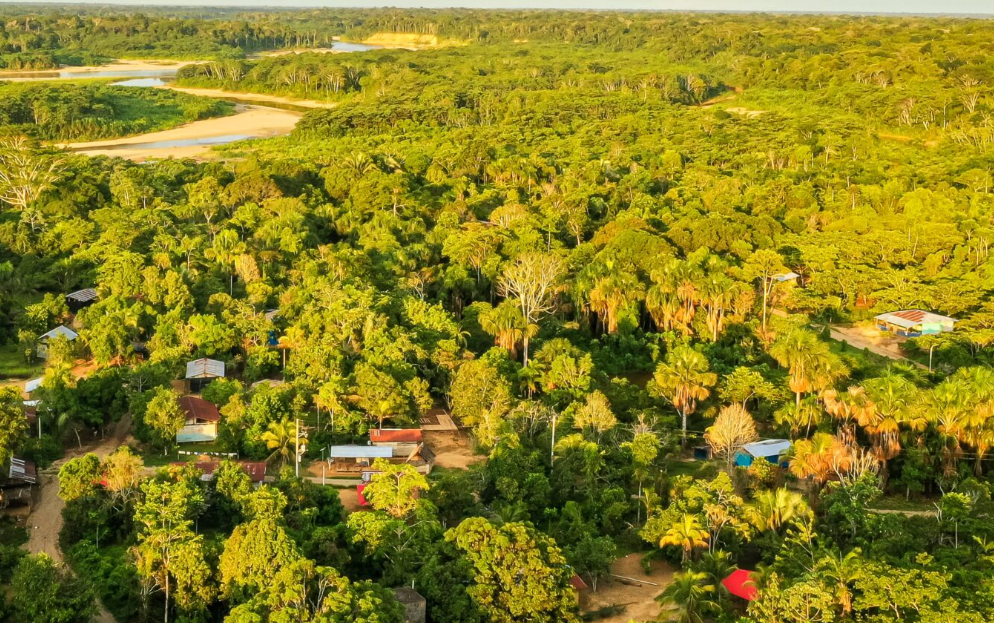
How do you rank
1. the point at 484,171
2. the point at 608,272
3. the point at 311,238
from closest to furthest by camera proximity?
the point at 608,272 < the point at 311,238 < the point at 484,171

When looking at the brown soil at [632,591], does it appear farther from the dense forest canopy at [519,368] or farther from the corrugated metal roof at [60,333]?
the corrugated metal roof at [60,333]

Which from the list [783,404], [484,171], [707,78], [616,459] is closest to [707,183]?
[484,171]

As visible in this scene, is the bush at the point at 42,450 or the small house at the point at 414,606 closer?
the small house at the point at 414,606

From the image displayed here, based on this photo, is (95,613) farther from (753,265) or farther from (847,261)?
(847,261)

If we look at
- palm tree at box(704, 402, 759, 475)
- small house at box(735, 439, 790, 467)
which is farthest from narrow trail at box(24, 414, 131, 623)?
small house at box(735, 439, 790, 467)

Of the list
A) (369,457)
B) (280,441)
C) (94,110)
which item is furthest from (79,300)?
(94,110)

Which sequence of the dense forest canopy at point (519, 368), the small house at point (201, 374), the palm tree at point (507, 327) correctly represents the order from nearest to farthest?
the dense forest canopy at point (519, 368) < the small house at point (201, 374) < the palm tree at point (507, 327)

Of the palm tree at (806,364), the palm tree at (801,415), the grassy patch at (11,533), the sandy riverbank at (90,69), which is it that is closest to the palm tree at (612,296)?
the palm tree at (806,364)

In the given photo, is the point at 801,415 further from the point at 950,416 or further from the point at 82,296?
the point at 82,296
